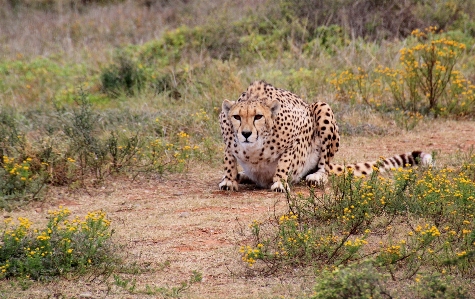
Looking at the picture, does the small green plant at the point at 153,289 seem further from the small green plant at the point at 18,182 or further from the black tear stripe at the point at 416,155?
the black tear stripe at the point at 416,155

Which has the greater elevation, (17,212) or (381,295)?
(381,295)

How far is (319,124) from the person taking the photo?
7270mm

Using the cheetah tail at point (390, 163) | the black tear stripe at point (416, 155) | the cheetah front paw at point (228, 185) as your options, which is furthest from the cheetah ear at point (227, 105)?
the black tear stripe at point (416, 155)

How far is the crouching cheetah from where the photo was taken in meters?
6.49

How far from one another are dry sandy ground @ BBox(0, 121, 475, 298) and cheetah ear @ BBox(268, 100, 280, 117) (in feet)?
2.21

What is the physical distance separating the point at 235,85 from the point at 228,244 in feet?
15.4

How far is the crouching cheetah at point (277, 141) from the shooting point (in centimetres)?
649

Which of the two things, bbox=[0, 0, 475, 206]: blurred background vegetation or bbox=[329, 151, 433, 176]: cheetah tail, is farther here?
bbox=[0, 0, 475, 206]: blurred background vegetation

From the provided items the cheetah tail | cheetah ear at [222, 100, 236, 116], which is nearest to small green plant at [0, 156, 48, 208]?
cheetah ear at [222, 100, 236, 116]

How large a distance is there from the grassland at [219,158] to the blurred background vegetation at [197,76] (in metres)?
0.03

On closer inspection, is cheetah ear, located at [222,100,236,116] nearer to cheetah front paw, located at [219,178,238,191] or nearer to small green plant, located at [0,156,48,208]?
cheetah front paw, located at [219,178,238,191]

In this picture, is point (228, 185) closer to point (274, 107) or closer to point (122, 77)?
point (274, 107)

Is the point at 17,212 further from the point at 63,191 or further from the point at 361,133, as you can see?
the point at 361,133

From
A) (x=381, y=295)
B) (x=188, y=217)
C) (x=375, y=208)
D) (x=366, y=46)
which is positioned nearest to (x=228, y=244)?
(x=188, y=217)
